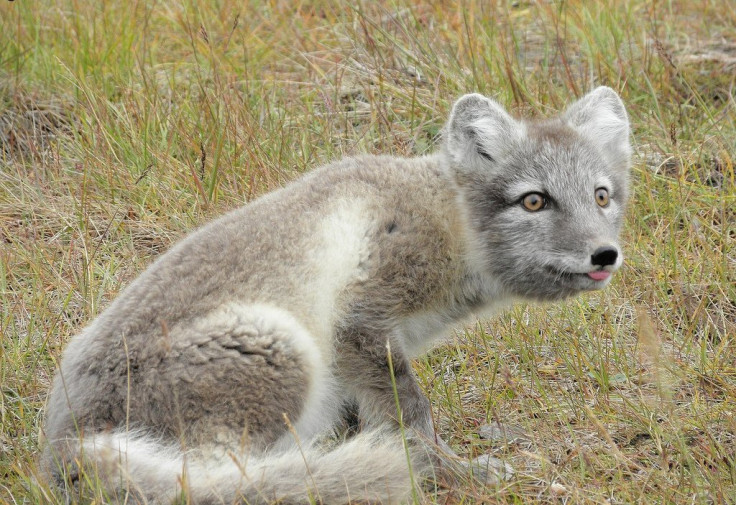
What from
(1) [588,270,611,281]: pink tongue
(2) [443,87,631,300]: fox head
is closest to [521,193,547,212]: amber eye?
(2) [443,87,631,300]: fox head

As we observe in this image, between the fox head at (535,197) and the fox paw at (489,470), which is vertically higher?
the fox head at (535,197)

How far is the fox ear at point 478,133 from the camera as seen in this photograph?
144 inches

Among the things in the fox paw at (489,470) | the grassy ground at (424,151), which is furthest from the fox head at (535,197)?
the fox paw at (489,470)

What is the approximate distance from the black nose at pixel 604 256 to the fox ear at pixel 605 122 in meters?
0.67

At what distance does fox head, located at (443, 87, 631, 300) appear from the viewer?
3.44 metres

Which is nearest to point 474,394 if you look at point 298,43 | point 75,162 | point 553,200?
point 553,200

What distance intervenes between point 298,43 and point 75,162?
1.78 meters

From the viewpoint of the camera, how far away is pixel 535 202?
3.54 meters

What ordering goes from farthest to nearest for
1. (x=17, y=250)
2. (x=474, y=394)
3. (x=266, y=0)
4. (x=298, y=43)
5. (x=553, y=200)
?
(x=266, y=0) < (x=298, y=43) < (x=17, y=250) < (x=474, y=394) < (x=553, y=200)

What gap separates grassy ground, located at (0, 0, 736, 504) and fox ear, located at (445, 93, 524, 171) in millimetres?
890

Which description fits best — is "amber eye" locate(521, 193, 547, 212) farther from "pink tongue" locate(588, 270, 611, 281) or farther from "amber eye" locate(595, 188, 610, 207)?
"pink tongue" locate(588, 270, 611, 281)

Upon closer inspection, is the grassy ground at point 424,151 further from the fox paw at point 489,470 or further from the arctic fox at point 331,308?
the arctic fox at point 331,308

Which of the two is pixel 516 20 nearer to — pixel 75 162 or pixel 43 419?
pixel 75 162

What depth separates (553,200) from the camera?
3.51 metres
